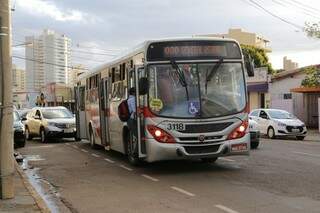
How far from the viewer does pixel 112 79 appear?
17.1 metres

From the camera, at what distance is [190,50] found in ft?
43.4

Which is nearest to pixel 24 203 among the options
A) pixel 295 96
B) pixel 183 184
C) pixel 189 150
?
pixel 183 184

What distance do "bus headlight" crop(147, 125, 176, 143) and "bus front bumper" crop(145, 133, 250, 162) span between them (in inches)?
3.6

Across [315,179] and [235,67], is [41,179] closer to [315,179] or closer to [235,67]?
[235,67]

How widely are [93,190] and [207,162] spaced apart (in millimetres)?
4843

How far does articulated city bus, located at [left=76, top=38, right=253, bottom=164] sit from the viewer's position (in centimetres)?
1278

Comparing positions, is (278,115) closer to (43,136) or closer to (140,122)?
(43,136)

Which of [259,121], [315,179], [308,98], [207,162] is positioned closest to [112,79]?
[207,162]

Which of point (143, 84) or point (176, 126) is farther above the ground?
point (143, 84)

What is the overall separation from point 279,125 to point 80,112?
411 inches

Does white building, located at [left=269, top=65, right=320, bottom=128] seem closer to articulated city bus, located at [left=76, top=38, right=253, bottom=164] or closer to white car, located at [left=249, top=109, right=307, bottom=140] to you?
white car, located at [left=249, top=109, right=307, bottom=140]

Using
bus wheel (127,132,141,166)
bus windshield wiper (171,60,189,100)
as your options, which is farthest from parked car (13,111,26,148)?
bus windshield wiper (171,60,189,100)

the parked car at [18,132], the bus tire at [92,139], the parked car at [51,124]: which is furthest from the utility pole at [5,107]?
the parked car at [51,124]

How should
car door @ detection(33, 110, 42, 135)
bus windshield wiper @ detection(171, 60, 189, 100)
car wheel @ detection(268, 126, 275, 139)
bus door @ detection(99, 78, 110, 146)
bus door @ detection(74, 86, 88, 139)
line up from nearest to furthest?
bus windshield wiper @ detection(171, 60, 189, 100) < bus door @ detection(99, 78, 110, 146) < bus door @ detection(74, 86, 88, 139) < car door @ detection(33, 110, 42, 135) < car wheel @ detection(268, 126, 275, 139)
